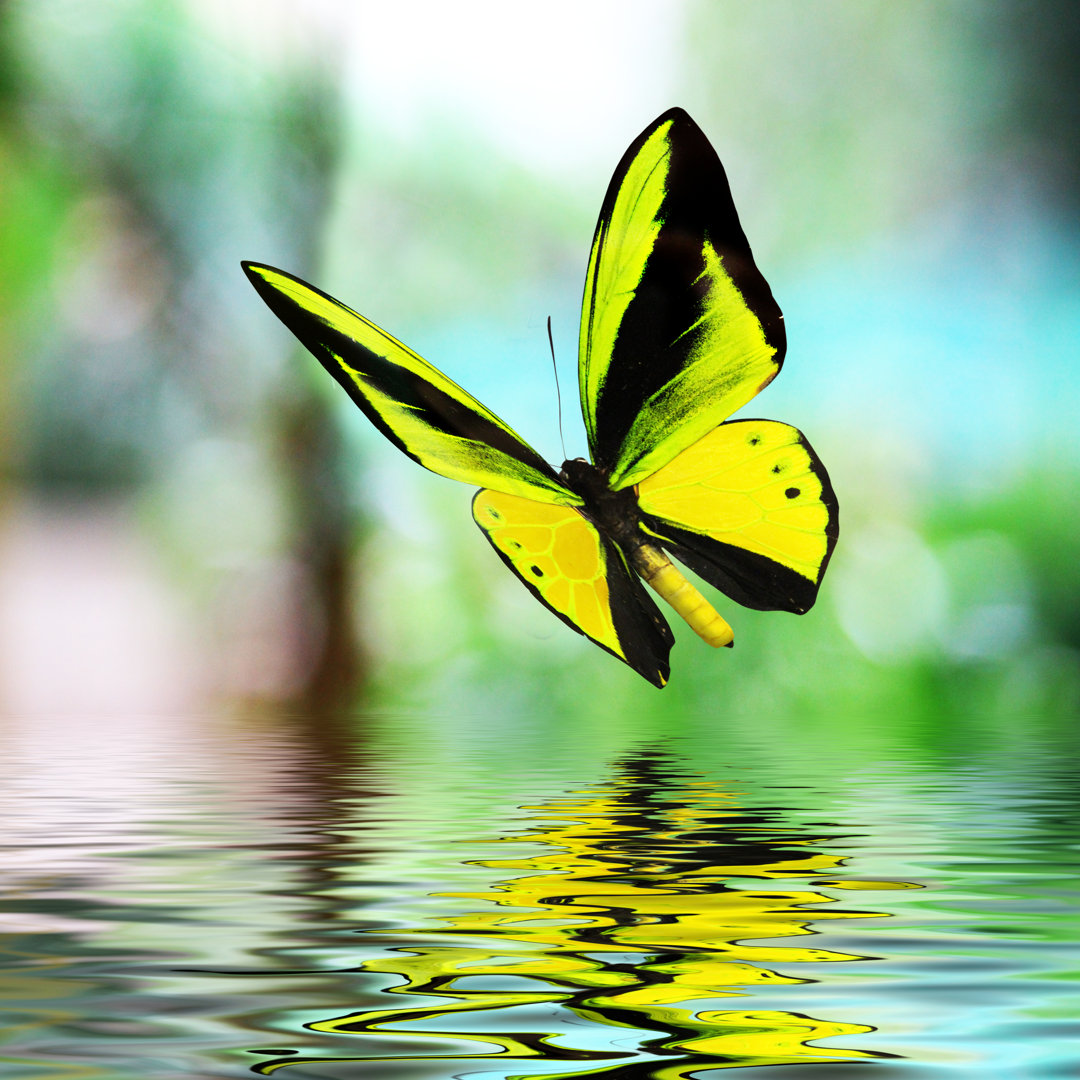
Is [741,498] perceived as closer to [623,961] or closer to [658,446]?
[658,446]

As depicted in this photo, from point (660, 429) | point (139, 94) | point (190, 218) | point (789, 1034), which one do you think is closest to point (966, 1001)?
point (789, 1034)

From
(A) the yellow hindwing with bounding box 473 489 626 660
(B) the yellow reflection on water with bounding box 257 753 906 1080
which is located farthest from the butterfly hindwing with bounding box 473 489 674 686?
(B) the yellow reflection on water with bounding box 257 753 906 1080

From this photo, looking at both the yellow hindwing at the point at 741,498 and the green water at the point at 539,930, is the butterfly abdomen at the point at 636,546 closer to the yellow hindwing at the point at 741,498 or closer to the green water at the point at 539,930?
the yellow hindwing at the point at 741,498

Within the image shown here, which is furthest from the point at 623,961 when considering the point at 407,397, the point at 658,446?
the point at 658,446

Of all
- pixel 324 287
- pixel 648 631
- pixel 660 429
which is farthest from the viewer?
pixel 324 287

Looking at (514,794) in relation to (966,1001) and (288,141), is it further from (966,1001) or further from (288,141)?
(288,141)

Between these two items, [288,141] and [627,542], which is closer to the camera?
[627,542]
